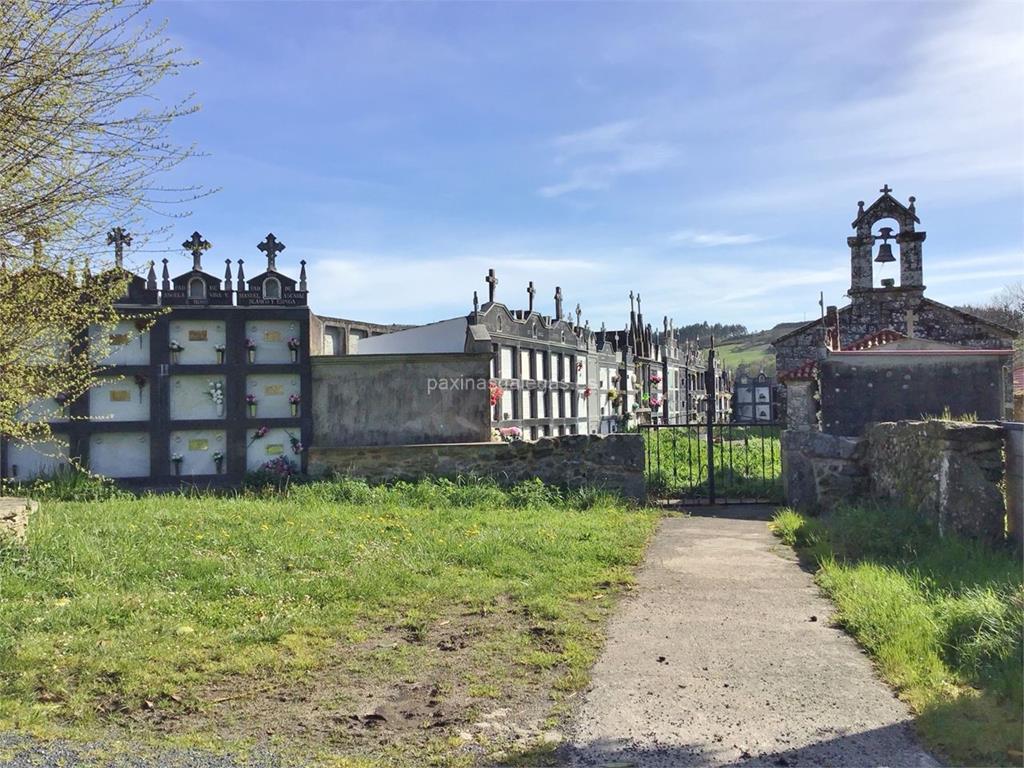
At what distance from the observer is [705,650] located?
455cm

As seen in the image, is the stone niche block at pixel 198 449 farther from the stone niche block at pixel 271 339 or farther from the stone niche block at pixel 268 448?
the stone niche block at pixel 271 339

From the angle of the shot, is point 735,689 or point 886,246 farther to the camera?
point 886,246

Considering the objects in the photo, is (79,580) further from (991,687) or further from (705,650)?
(991,687)

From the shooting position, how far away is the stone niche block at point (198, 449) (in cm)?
1117

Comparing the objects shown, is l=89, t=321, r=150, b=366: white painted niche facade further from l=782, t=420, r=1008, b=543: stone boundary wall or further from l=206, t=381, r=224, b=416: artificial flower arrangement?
l=782, t=420, r=1008, b=543: stone boundary wall

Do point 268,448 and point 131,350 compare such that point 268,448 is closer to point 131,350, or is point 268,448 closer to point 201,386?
point 201,386

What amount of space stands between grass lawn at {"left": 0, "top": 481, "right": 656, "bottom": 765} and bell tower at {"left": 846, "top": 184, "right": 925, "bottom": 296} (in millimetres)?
12592

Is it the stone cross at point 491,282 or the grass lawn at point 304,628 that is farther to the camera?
the stone cross at point 491,282

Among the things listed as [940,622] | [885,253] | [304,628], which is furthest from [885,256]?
[304,628]

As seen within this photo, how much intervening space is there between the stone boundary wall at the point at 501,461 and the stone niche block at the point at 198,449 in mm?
1349

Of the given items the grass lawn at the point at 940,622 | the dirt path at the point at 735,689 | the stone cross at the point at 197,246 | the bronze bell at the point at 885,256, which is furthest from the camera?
the bronze bell at the point at 885,256

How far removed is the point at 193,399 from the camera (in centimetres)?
1125

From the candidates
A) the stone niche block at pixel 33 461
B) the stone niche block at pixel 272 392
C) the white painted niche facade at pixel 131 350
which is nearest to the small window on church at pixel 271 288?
the stone niche block at pixel 272 392

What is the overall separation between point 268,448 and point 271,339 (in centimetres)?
153
